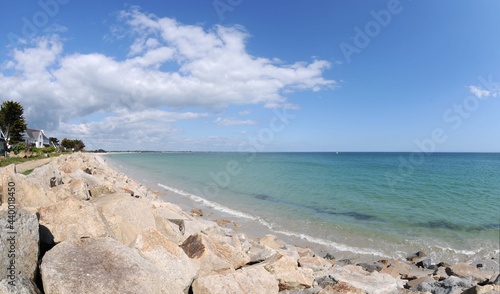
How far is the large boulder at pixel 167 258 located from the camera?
572 centimetres

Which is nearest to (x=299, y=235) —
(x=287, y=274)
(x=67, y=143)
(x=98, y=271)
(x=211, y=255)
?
(x=287, y=274)

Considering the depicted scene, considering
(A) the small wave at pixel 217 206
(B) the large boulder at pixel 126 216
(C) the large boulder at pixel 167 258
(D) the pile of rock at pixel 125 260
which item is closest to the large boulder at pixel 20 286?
(D) the pile of rock at pixel 125 260

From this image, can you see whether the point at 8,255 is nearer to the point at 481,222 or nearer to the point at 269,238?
the point at 269,238

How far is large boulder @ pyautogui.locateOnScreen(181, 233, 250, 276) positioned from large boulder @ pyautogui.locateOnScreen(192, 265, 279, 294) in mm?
661

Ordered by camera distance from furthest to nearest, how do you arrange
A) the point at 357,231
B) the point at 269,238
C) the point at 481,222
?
1. the point at 481,222
2. the point at 357,231
3. the point at 269,238

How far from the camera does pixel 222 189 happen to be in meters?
34.5

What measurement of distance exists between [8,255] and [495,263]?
17.1 m

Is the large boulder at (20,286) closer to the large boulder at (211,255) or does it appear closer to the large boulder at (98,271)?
the large boulder at (98,271)

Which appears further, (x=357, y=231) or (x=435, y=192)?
(x=435, y=192)

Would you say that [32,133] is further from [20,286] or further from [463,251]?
[463,251]

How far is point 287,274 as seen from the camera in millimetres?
7199

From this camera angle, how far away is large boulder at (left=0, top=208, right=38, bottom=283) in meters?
4.44

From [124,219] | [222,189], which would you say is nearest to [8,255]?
[124,219]

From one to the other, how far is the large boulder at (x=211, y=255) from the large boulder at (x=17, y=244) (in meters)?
3.01
